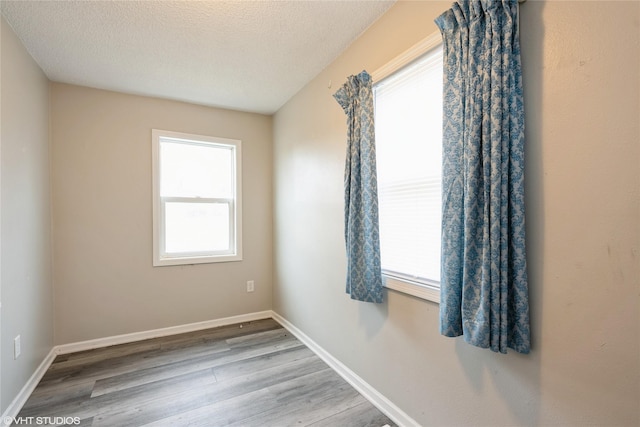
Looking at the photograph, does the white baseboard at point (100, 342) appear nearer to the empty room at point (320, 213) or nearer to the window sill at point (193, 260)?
the empty room at point (320, 213)

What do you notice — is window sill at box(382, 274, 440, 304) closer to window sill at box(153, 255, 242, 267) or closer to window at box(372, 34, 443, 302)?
window at box(372, 34, 443, 302)

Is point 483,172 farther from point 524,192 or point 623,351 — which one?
point 623,351

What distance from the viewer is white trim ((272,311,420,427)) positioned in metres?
1.67

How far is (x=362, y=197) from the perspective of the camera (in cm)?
183

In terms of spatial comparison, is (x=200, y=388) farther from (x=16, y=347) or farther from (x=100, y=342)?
(x=100, y=342)

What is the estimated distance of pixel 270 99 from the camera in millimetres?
3020

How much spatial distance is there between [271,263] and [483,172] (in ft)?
9.23

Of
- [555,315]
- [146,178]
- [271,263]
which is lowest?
[271,263]

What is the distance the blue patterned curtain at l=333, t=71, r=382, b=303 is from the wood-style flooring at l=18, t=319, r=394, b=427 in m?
0.76

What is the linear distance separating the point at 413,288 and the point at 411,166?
0.68 m

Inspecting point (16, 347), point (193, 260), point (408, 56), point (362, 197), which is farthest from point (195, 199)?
point (408, 56)

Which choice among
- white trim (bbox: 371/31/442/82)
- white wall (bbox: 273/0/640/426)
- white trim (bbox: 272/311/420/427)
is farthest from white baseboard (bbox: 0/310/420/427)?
white trim (bbox: 371/31/442/82)

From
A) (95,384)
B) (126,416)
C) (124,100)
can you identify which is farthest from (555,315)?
(124,100)

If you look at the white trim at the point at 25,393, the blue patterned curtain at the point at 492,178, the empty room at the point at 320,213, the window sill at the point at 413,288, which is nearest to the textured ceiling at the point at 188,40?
the empty room at the point at 320,213
